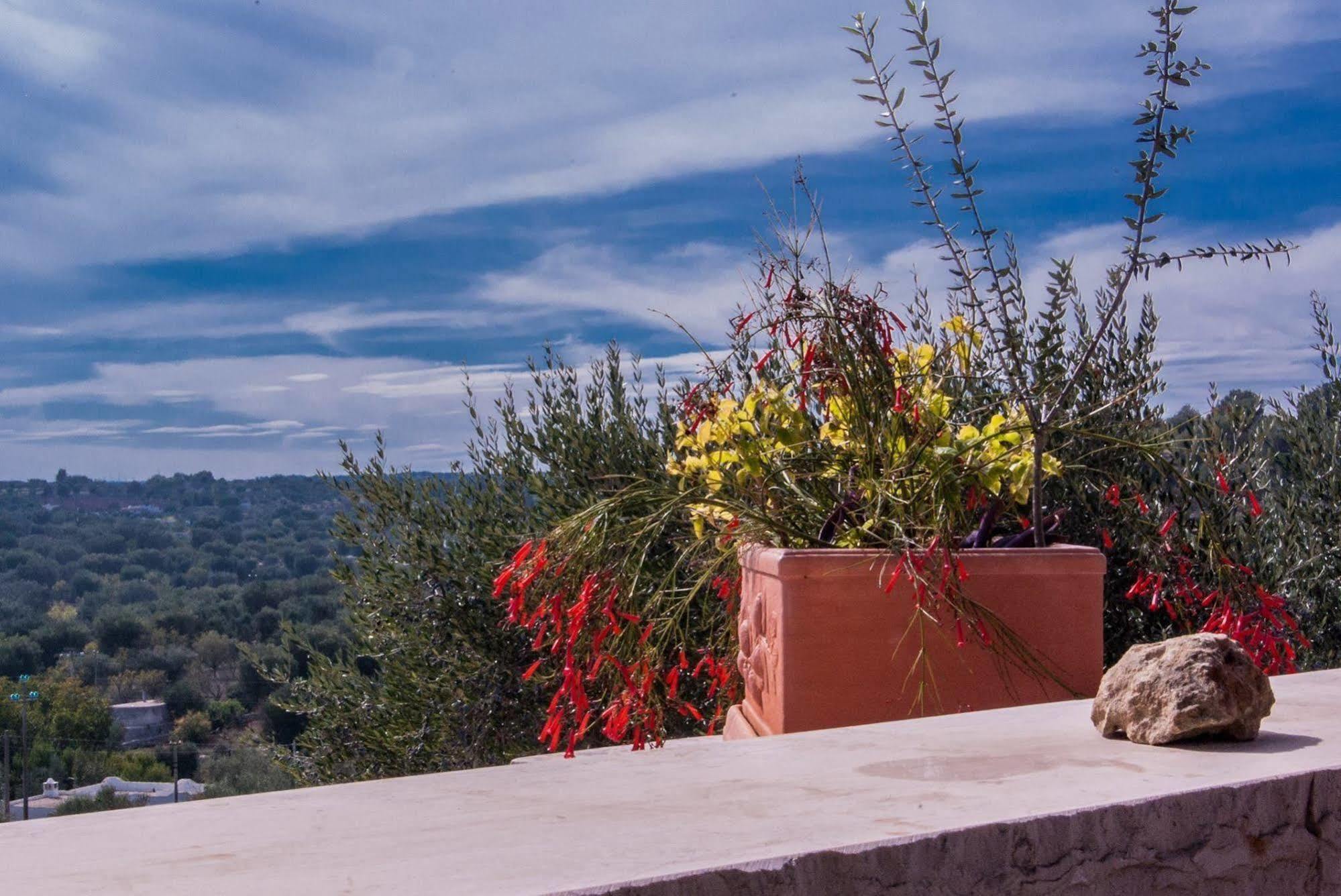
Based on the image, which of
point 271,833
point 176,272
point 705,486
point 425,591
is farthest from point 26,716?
point 271,833

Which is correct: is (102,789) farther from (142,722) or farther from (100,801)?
(142,722)

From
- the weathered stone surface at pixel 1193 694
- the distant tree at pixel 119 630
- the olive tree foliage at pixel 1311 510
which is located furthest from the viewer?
the distant tree at pixel 119 630

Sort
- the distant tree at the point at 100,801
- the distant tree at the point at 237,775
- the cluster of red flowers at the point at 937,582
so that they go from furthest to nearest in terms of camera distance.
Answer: the distant tree at the point at 100,801, the distant tree at the point at 237,775, the cluster of red flowers at the point at 937,582

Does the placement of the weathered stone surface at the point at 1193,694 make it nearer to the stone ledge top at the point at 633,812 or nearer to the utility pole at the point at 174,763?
the stone ledge top at the point at 633,812

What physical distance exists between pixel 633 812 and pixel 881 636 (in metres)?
1.22

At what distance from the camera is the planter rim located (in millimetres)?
2570

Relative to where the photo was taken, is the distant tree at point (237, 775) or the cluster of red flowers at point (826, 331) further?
the distant tree at point (237, 775)

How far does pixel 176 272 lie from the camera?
567 inches

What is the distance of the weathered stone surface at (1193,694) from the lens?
1.91 metres

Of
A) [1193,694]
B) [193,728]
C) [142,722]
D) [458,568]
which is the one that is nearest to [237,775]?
[193,728]

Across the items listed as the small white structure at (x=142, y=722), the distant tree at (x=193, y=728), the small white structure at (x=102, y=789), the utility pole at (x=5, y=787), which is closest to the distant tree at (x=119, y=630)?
the small white structure at (x=142, y=722)

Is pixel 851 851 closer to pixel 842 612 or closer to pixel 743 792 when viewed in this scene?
pixel 743 792

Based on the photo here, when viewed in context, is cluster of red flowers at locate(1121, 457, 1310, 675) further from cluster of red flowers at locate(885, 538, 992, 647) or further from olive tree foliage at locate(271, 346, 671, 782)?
olive tree foliage at locate(271, 346, 671, 782)

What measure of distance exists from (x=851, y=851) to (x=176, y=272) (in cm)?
1497
